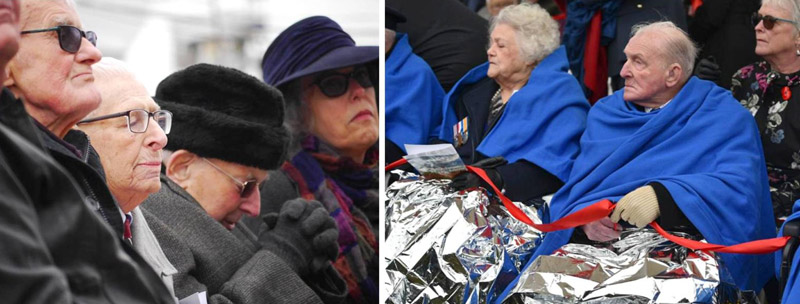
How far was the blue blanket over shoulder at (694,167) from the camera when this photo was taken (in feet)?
10.4

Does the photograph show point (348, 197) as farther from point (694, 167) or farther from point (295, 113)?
point (694, 167)

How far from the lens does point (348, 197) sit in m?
3.25

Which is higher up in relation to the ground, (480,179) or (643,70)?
(643,70)

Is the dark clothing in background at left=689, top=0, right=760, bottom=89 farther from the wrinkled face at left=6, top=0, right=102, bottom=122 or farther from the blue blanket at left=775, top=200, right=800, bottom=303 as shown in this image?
the wrinkled face at left=6, top=0, right=102, bottom=122

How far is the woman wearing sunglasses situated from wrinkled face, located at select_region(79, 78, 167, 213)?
7.21ft

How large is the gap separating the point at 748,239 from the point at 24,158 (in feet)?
8.17

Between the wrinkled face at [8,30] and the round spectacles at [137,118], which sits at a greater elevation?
the wrinkled face at [8,30]

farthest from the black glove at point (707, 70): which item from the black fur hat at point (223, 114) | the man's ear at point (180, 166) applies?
the man's ear at point (180, 166)

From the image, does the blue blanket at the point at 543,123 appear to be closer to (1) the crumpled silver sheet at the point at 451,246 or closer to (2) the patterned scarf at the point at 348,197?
(1) the crumpled silver sheet at the point at 451,246

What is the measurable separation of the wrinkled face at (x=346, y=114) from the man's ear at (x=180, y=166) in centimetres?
63

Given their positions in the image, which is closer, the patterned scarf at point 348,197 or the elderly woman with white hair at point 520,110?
the patterned scarf at point 348,197

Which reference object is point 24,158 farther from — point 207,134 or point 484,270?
point 484,270

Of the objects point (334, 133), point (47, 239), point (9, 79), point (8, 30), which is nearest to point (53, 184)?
point (47, 239)

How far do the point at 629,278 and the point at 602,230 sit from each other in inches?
15.1
